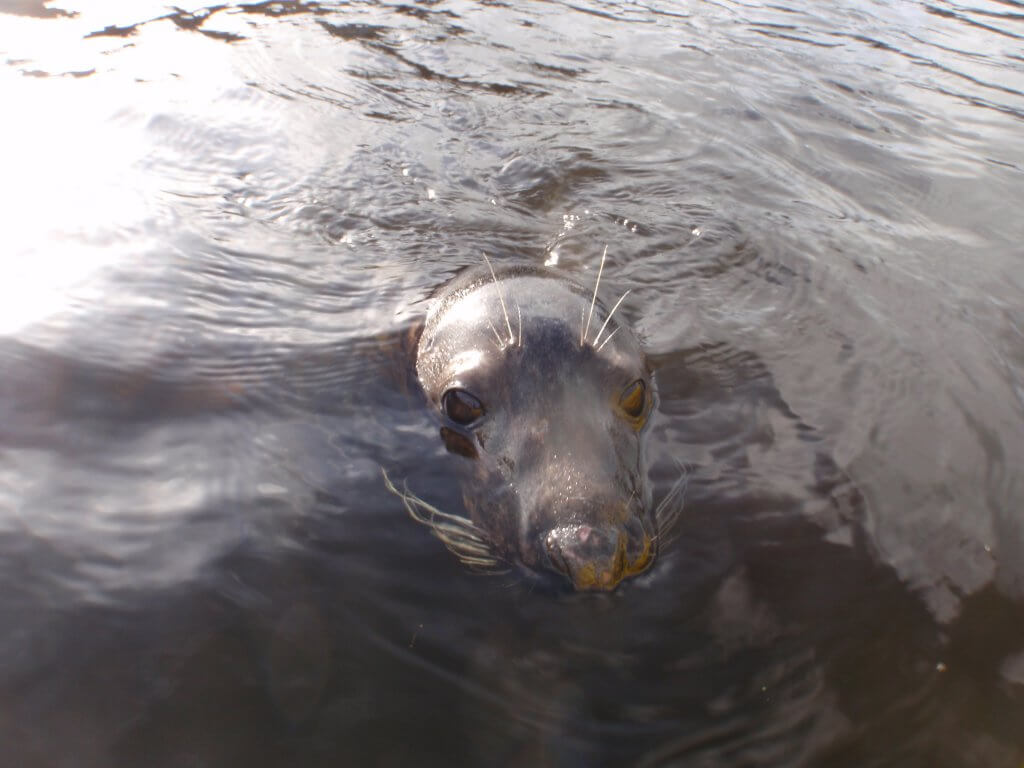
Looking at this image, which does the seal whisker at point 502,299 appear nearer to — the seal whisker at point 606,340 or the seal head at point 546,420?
the seal head at point 546,420

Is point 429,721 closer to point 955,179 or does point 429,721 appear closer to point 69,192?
point 69,192

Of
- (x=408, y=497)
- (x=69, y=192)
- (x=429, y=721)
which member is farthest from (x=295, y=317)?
(x=429, y=721)

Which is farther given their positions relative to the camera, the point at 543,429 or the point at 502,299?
the point at 502,299

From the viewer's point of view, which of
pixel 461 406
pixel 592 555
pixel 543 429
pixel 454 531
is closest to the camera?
pixel 592 555

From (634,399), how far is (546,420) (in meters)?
0.40

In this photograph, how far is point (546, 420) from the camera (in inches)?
99.1

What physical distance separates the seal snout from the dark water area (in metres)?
0.11

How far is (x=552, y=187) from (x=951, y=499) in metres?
3.08

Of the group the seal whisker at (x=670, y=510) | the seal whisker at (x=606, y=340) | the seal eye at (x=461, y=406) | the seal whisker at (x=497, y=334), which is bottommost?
the seal whisker at (x=670, y=510)

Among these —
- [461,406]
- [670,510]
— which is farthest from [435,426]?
[670,510]

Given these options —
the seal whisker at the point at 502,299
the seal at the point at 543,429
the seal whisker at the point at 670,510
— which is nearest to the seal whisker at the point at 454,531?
the seal at the point at 543,429

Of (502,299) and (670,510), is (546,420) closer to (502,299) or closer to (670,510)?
(670,510)

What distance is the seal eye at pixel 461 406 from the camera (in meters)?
2.67

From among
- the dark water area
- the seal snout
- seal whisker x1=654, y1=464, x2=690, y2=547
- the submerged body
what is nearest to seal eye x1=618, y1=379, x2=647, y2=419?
the submerged body
